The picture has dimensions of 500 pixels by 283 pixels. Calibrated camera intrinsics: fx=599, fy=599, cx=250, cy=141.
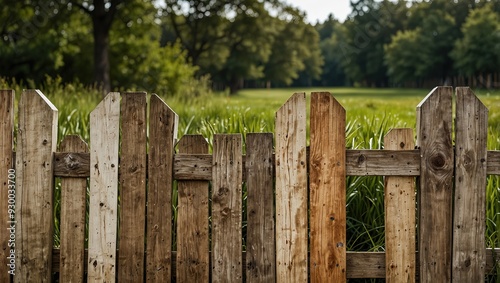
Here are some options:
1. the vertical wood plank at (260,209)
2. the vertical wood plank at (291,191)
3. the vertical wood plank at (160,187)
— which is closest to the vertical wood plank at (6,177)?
the vertical wood plank at (160,187)

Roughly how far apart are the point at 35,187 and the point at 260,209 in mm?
1217

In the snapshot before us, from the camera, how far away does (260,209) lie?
10.1 feet

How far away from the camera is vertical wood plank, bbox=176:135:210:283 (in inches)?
123

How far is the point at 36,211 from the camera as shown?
3.23 metres

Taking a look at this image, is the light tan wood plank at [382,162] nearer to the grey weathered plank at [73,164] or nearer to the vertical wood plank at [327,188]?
the vertical wood plank at [327,188]

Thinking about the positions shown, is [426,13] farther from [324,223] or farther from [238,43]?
[324,223]

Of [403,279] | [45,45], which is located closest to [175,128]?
[403,279]

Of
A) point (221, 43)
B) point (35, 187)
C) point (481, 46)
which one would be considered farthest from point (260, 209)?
point (481, 46)

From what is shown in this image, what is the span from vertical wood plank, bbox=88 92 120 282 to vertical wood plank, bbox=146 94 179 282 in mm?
190

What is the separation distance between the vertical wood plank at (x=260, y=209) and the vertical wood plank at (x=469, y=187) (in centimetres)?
96

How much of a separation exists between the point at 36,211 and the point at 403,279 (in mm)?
1988

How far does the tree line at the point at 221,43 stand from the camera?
1998 cm

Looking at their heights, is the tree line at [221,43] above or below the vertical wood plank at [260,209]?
above

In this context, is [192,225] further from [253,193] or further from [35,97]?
[35,97]
